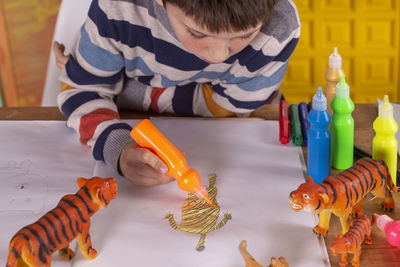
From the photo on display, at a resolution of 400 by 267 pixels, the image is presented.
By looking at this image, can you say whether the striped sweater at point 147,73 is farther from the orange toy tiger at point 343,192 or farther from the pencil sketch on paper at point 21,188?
the orange toy tiger at point 343,192

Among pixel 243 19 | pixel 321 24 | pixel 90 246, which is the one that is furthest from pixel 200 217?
pixel 321 24

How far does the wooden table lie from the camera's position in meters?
0.70

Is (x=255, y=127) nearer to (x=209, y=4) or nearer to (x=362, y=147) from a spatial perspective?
(x=362, y=147)

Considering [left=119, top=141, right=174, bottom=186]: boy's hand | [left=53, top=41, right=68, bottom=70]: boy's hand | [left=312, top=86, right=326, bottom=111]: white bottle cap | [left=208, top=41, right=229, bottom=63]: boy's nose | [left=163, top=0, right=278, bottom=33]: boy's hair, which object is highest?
[left=163, top=0, right=278, bottom=33]: boy's hair

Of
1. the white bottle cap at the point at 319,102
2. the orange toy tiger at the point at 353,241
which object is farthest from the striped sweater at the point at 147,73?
the orange toy tiger at the point at 353,241

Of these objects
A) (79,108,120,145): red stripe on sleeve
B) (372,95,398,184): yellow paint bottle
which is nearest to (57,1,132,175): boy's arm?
(79,108,120,145): red stripe on sleeve

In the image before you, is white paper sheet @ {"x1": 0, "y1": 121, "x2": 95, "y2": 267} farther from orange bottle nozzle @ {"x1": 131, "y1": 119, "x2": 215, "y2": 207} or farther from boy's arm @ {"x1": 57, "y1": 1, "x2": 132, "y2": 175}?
orange bottle nozzle @ {"x1": 131, "y1": 119, "x2": 215, "y2": 207}

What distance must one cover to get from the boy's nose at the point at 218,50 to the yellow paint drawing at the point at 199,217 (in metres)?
0.18

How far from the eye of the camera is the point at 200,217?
78 centimetres

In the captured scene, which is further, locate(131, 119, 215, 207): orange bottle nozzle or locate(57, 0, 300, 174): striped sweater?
locate(57, 0, 300, 174): striped sweater

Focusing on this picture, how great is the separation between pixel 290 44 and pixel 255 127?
0.15 metres

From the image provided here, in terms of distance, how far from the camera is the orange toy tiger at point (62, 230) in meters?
0.64

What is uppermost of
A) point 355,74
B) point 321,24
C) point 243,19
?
point 243,19

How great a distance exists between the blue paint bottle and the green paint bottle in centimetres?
2
